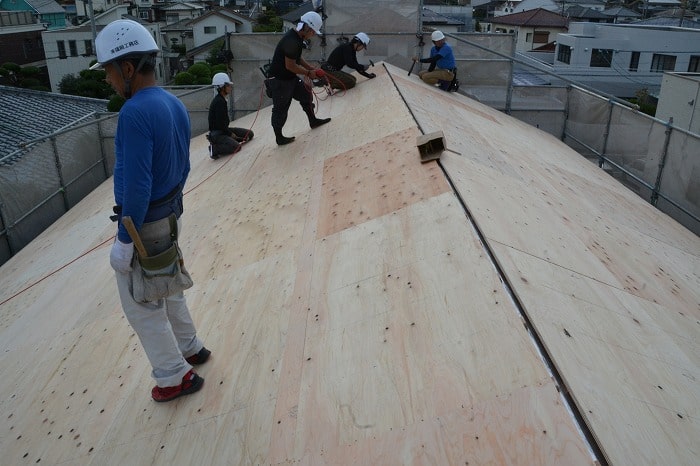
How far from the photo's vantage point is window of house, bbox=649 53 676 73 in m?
26.1

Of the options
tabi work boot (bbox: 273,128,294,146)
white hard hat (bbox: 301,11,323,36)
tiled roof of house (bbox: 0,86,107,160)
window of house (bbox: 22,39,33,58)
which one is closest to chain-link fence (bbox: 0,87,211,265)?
tiled roof of house (bbox: 0,86,107,160)

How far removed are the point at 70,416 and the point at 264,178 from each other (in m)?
3.64

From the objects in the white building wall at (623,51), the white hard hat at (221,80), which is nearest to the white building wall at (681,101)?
the white building wall at (623,51)

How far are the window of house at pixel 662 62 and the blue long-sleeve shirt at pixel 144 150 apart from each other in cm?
2884

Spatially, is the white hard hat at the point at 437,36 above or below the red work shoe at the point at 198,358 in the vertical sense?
above

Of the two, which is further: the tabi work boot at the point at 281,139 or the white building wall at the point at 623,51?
the white building wall at the point at 623,51

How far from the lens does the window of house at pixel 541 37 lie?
129 feet

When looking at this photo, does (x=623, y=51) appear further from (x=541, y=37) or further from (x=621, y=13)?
(x=621, y=13)

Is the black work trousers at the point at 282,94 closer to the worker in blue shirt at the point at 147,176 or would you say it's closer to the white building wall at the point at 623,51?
the worker in blue shirt at the point at 147,176

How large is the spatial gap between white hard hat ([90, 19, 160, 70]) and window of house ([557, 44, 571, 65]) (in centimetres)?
2858

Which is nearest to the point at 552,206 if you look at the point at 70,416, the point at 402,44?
the point at 70,416

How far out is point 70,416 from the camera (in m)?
3.21

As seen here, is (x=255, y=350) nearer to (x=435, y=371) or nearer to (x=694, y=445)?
(x=435, y=371)

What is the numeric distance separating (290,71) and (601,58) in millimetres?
24919
